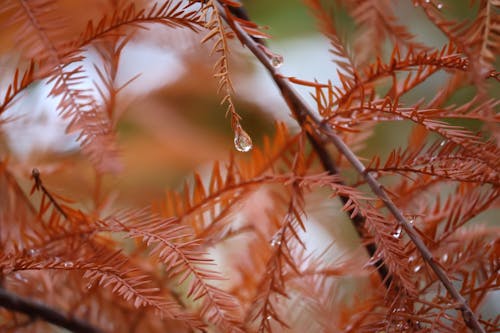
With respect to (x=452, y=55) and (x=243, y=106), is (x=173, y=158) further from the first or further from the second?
(x=452, y=55)

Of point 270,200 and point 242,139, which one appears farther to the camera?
point 270,200

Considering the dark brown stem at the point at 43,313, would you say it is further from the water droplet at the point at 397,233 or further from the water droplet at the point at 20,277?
the water droplet at the point at 397,233

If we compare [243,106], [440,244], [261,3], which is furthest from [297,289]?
[261,3]

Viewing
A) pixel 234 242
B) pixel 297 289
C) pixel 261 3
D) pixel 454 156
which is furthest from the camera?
pixel 261 3

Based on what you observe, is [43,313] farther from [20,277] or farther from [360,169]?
[360,169]

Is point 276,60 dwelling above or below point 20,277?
above

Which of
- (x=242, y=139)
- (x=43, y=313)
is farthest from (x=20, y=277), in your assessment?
(x=242, y=139)

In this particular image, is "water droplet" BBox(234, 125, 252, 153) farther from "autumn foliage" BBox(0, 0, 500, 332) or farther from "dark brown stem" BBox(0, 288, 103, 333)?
"dark brown stem" BBox(0, 288, 103, 333)
